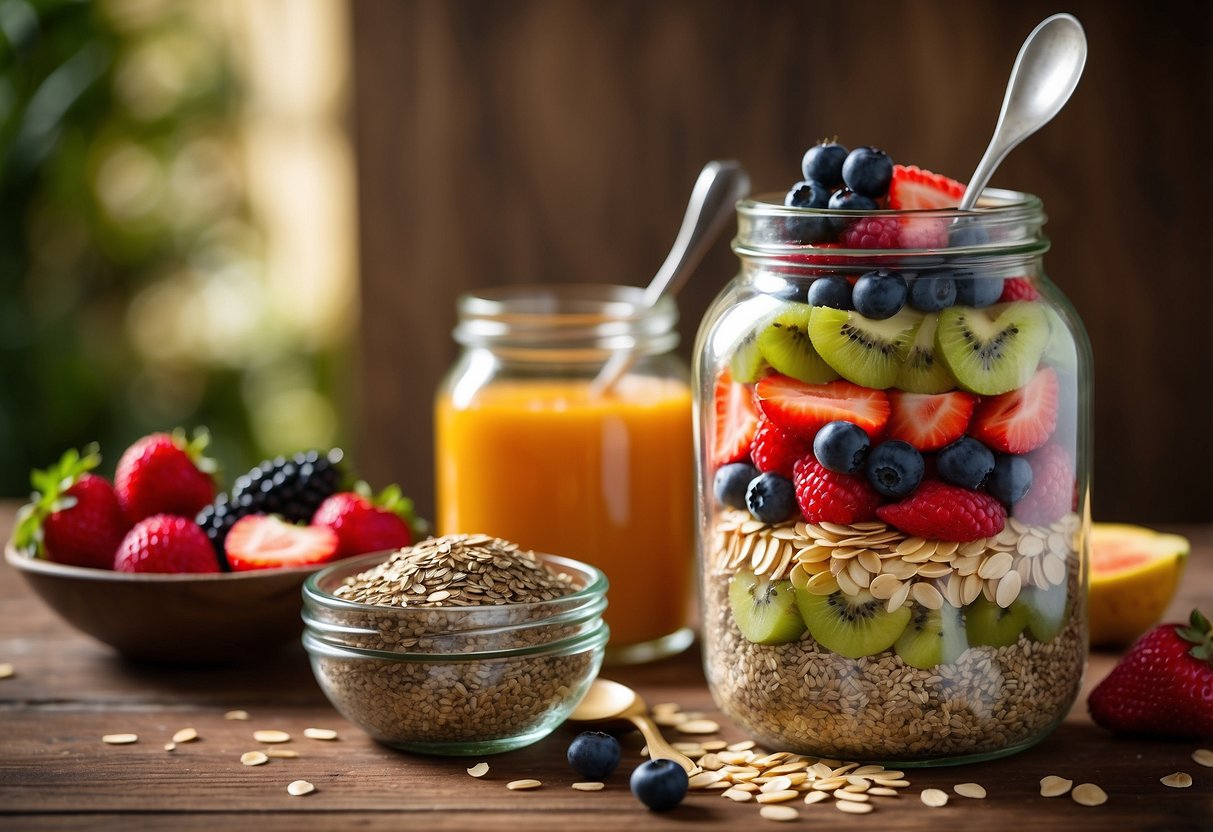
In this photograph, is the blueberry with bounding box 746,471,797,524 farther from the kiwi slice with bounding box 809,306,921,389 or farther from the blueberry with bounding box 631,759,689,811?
the blueberry with bounding box 631,759,689,811

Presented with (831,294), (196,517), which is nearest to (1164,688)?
(831,294)

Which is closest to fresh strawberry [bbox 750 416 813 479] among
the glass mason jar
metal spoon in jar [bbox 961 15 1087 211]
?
the glass mason jar

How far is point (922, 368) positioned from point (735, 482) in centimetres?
18

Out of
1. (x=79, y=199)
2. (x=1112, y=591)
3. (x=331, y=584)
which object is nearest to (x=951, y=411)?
(x=1112, y=591)

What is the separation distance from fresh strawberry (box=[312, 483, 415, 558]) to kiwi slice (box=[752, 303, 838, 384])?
18.2 inches

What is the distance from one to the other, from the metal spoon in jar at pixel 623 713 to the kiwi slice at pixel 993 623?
23 centimetres

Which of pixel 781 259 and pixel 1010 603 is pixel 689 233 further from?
pixel 1010 603

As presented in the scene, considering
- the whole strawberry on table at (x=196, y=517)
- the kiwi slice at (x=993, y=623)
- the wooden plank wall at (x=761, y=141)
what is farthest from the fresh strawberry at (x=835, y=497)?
the wooden plank wall at (x=761, y=141)

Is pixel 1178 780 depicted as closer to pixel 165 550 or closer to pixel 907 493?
pixel 907 493

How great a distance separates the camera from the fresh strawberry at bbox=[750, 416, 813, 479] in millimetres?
1039

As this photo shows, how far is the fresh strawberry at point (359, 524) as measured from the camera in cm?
132

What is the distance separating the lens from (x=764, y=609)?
41.3 inches

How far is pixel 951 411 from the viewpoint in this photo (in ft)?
3.26

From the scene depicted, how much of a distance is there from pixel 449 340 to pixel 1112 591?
1216 millimetres
